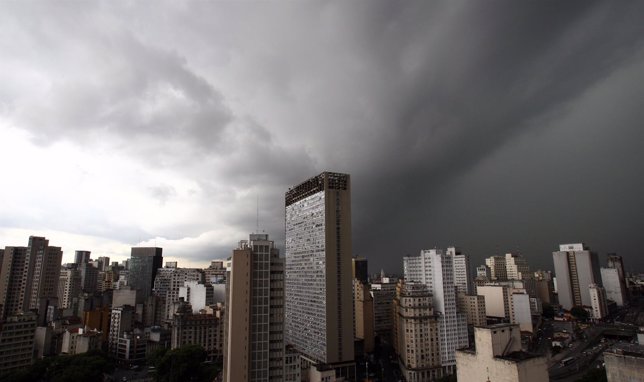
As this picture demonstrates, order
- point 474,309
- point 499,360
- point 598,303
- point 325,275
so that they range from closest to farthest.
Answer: point 499,360 → point 325,275 → point 474,309 → point 598,303

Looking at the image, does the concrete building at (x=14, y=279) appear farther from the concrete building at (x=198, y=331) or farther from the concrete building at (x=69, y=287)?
the concrete building at (x=198, y=331)

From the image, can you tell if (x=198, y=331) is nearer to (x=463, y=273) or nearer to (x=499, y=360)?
(x=499, y=360)

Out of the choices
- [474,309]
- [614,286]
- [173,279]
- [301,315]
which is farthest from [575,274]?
[173,279]

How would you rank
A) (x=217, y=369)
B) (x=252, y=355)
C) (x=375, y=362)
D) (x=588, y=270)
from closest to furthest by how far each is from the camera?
(x=252, y=355)
(x=217, y=369)
(x=375, y=362)
(x=588, y=270)

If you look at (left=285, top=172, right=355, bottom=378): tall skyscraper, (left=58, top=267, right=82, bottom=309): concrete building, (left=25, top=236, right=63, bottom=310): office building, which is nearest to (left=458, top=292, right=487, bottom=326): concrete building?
(left=285, top=172, right=355, bottom=378): tall skyscraper

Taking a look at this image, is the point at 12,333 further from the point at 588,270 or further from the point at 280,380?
the point at 588,270

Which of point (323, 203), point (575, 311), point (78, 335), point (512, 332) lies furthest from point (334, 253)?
point (575, 311)
